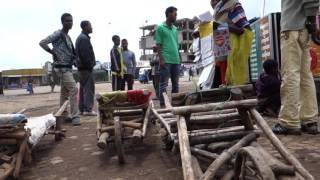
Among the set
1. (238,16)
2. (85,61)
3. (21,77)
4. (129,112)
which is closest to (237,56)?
(238,16)

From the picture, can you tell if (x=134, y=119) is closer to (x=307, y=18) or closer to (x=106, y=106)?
(x=106, y=106)

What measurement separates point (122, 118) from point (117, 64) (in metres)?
6.40

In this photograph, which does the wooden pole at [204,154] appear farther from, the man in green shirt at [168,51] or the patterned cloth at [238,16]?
the man in green shirt at [168,51]

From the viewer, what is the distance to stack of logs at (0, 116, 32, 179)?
4.35 meters

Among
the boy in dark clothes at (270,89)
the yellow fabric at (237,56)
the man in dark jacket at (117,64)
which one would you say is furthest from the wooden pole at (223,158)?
the man in dark jacket at (117,64)

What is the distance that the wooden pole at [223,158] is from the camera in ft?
10.2

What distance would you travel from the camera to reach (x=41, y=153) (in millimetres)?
5898

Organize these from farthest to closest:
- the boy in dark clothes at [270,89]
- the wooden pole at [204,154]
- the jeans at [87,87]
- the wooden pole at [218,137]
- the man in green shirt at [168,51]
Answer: the jeans at [87,87]
the man in green shirt at [168,51]
the boy in dark clothes at [270,89]
the wooden pole at [218,137]
the wooden pole at [204,154]

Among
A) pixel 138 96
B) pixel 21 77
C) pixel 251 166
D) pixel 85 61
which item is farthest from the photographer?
pixel 21 77

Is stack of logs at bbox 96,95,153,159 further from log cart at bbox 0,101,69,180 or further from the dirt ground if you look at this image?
log cart at bbox 0,101,69,180

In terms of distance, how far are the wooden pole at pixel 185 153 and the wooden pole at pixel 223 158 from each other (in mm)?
101

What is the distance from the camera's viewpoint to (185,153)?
3359mm

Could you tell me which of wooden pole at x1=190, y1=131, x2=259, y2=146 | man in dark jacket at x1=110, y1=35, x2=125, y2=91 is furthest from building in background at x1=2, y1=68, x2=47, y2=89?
wooden pole at x1=190, y1=131, x2=259, y2=146

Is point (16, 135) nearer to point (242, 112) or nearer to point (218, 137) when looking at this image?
point (218, 137)
